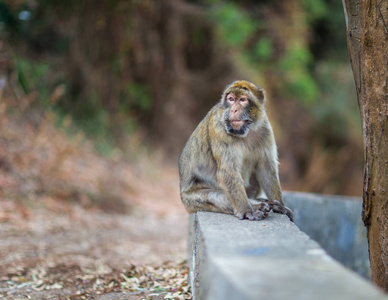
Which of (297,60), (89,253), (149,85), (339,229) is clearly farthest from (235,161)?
(297,60)

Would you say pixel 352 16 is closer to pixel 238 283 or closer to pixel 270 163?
pixel 270 163

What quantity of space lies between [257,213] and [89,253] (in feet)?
8.67

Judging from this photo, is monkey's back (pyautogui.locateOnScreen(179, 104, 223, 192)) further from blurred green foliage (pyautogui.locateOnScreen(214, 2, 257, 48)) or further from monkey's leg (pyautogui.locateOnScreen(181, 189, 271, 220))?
blurred green foliage (pyautogui.locateOnScreen(214, 2, 257, 48))

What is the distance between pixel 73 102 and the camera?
11.1 metres

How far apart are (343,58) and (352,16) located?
16.2 meters

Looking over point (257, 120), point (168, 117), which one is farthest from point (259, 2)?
point (257, 120)

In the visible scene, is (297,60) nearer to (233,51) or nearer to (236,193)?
(233,51)

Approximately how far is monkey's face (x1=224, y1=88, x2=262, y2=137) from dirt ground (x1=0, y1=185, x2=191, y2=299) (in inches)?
53.5

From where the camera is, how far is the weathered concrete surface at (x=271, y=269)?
5.83 ft

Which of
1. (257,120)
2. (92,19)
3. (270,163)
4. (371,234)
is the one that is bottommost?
(371,234)

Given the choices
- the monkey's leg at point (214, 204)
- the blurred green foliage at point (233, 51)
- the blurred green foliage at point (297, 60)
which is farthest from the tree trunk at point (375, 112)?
the blurred green foliage at point (297, 60)

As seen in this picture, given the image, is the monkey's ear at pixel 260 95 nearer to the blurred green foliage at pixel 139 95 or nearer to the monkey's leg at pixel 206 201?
the monkey's leg at pixel 206 201

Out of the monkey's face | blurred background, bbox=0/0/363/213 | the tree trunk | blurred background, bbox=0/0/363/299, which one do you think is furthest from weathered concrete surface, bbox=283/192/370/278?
blurred background, bbox=0/0/363/213

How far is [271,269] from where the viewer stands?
2.04 m
